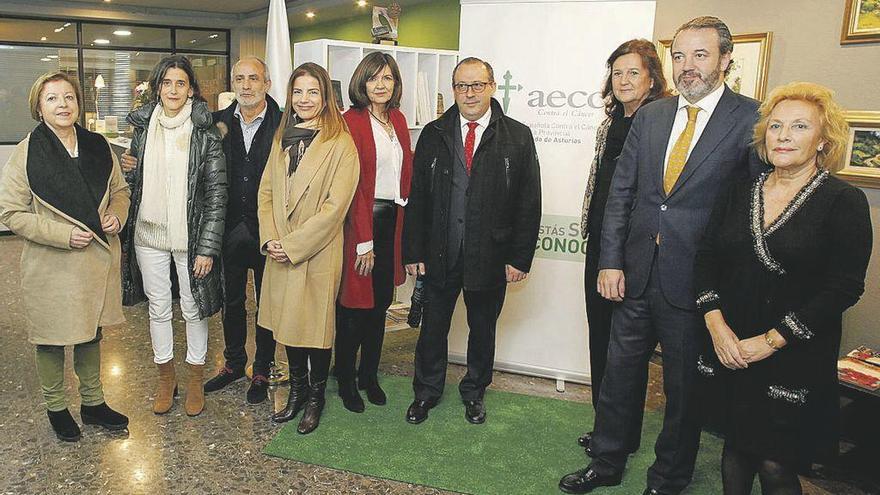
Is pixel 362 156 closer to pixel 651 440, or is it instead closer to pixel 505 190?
pixel 505 190

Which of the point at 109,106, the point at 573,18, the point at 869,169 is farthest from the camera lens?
the point at 109,106

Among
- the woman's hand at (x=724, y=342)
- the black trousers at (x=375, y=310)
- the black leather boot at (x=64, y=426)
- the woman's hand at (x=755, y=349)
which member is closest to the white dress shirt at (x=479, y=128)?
the black trousers at (x=375, y=310)

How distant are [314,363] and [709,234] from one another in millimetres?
1832

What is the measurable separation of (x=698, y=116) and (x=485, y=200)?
99 centimetres

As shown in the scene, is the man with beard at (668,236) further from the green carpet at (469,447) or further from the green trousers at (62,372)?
the green trousers at (62,372)

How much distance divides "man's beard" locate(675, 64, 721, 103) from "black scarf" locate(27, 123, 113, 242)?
2.34 m

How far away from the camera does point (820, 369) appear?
1.88m

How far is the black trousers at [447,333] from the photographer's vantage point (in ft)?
10.1

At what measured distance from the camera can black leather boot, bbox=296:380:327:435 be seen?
118 inches

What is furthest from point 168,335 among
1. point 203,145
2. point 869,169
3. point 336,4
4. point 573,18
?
point 336,4

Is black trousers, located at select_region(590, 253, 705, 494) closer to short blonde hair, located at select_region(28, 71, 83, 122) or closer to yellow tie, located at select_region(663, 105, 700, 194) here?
yellow tie, located at select_region(663, 105, 700, 194)

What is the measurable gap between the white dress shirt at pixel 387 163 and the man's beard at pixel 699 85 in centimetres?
136

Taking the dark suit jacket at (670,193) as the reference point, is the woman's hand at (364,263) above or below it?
below

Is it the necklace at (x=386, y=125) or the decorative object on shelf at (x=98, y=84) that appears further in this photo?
the decorative object on shelf at (x=98, y=84)
